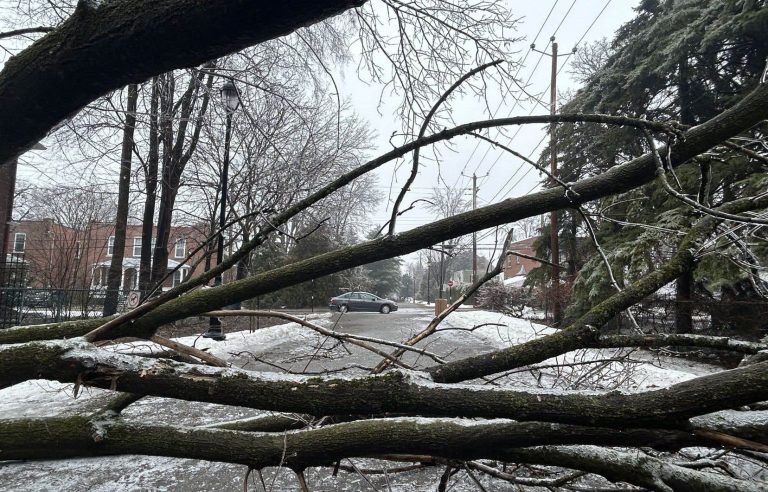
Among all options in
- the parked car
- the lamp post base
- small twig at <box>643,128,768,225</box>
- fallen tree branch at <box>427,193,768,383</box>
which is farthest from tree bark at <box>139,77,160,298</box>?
the parked car

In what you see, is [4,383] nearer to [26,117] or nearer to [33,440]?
[33,440]

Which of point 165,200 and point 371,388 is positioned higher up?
point 165,200

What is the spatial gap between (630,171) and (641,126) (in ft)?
0.56

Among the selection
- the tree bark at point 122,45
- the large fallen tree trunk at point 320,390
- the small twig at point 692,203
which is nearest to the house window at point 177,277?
the large fallen tree trunk at point 320,390

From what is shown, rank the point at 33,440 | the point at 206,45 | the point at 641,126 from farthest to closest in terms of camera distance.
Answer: the point at 33,440, the point at 641,126, the point at 206,45

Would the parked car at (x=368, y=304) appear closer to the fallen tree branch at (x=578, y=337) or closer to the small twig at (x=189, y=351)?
the small twig at (x=189, y=351)

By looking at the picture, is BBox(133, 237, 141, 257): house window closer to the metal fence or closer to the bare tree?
the metal fence

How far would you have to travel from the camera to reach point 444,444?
1695 mm

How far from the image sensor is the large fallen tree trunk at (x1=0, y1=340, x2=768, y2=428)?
4.82 ft

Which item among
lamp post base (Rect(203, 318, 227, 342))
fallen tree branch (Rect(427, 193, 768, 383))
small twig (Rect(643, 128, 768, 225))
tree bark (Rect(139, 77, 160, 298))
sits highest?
tree bark (Rect(139, 77, 160, 298))

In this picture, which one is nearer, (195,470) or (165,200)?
(195,470)

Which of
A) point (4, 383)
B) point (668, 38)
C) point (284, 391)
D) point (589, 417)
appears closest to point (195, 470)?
point (4, 383)

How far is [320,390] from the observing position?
1.59 meters

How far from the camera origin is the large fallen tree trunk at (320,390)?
1.47 meters
